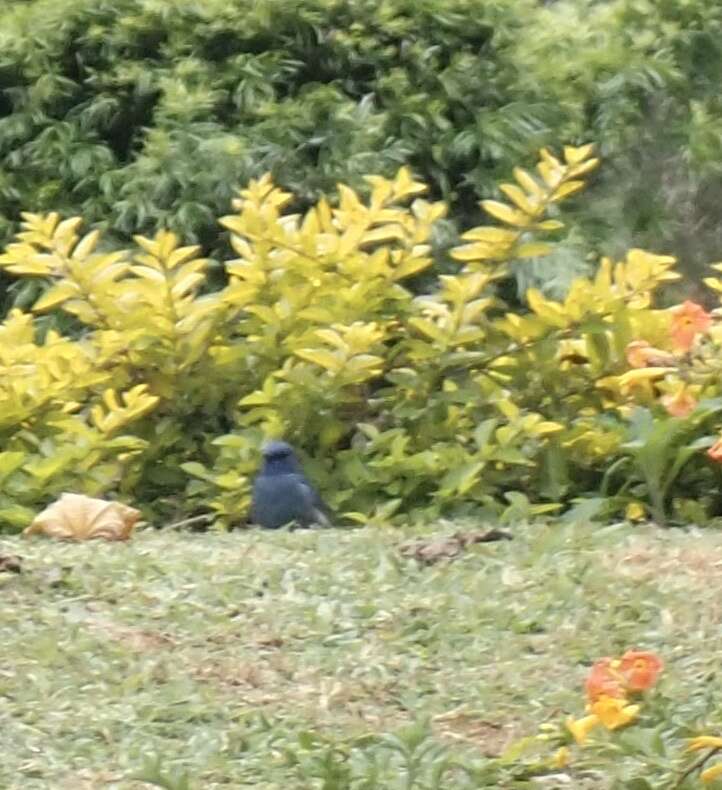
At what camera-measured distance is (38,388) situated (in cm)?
430

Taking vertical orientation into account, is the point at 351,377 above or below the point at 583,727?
below

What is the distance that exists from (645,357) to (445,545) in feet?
3.34

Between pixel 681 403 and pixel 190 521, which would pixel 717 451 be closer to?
pixel 681 403

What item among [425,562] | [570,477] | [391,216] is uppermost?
[391,216]

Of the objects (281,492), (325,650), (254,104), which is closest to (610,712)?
(325,650)

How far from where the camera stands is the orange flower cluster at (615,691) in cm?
228

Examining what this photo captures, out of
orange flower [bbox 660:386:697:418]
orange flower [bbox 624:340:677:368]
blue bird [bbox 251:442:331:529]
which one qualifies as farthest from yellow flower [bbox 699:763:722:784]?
orange flower [bbox 624:340:677:368]


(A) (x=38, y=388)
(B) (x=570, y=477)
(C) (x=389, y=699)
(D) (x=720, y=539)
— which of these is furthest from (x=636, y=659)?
(A) (x=38, y=388)

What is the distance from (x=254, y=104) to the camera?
6.23 metres

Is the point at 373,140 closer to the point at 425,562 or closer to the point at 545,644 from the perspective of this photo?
the point at 425,562

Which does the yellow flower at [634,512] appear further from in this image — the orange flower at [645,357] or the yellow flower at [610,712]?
the yellow flower at [610,712]

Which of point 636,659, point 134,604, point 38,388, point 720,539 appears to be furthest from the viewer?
point 38,388

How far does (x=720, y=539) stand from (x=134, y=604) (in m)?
1.35

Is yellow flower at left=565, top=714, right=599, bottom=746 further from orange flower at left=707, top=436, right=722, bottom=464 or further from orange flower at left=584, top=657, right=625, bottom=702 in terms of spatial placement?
orange flower at left=707, top=436, right=722, bottom=464
